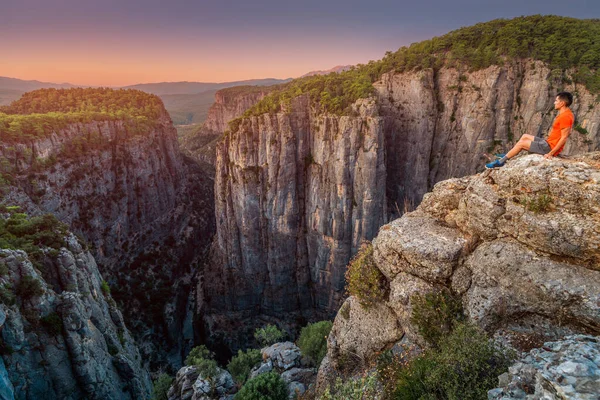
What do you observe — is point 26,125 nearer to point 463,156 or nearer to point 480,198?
point 480,198

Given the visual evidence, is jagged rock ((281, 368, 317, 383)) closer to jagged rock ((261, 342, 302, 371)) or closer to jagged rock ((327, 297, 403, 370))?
jagged rock ((261, 342, 302, 371))

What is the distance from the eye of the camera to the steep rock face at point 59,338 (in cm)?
1694

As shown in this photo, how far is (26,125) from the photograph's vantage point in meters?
45.0

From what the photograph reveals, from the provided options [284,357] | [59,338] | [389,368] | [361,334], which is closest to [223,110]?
[284,357]

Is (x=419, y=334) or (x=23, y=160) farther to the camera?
(x=23, y=160)

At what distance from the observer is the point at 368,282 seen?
13516mm

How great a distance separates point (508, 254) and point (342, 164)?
30921 millimetres

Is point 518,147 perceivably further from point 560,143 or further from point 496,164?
point 560,143

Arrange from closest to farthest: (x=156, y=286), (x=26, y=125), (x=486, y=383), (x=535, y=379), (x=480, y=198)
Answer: (x=535, y=379) < (x=486, y=383) < (x=480, y=198) < (x=26, y=125) < (x=156, y=286)

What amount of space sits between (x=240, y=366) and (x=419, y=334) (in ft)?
76.4

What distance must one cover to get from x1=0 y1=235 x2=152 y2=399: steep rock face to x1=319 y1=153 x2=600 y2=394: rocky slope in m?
17.7

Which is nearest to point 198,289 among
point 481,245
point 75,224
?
point 75,224

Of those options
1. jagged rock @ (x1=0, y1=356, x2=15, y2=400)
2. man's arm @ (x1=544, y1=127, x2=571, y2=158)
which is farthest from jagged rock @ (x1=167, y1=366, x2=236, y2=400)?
man's arm @ (x1=544, y1=127, x2=571, y2=158)

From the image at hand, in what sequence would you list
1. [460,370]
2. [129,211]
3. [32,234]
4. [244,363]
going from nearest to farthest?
[460,370]
[32,234]
[244,363]
[129,211]
